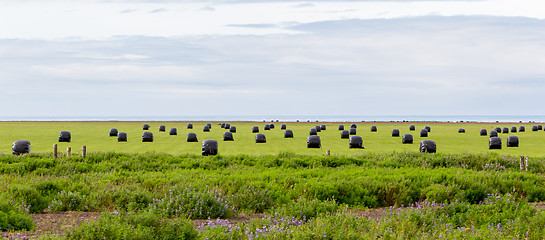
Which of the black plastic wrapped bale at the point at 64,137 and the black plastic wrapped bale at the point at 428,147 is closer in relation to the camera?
the black plastic wrapped bale at the point at 428,147

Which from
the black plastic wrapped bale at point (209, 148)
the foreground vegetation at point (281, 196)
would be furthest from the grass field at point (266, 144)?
the foreground vegetation at point (281, 196)

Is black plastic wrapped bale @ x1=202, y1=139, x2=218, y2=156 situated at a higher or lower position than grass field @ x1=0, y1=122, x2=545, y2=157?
higher

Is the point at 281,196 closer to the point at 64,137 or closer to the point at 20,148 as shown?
the point at 20,148

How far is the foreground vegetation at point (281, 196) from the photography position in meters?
9.63

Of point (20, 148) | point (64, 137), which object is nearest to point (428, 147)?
point (20, 148)

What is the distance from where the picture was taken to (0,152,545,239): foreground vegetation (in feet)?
31.6

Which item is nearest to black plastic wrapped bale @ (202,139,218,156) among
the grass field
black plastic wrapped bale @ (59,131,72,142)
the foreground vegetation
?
the grass field

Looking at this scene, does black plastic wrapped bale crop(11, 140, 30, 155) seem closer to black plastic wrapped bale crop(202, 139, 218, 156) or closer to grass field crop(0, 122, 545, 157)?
grass field crop(0, 122, 545, 157)

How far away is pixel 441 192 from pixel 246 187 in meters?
5.79

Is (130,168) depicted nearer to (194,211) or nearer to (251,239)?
(194,211)

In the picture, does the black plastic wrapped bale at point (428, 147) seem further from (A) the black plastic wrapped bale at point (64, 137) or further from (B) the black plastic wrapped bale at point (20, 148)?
(A) the black plastic wrapped bale at point (64, 137)

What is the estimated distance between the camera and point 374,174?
61.8 ft

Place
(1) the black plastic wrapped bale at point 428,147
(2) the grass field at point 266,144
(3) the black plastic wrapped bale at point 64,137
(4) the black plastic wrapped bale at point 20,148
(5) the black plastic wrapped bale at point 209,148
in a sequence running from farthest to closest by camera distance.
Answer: (3) the black plastic wrapped bale at point 64,137 → (2) the grass field at point 266,144 → (1) the black plastic wrapped bale at point 428,147 → (5) the black plastic wrapped bale at point 209,148 → (4) the black plastic wrapped bale at point 20,148

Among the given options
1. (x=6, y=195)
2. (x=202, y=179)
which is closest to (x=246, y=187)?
(x=202, y=179)
